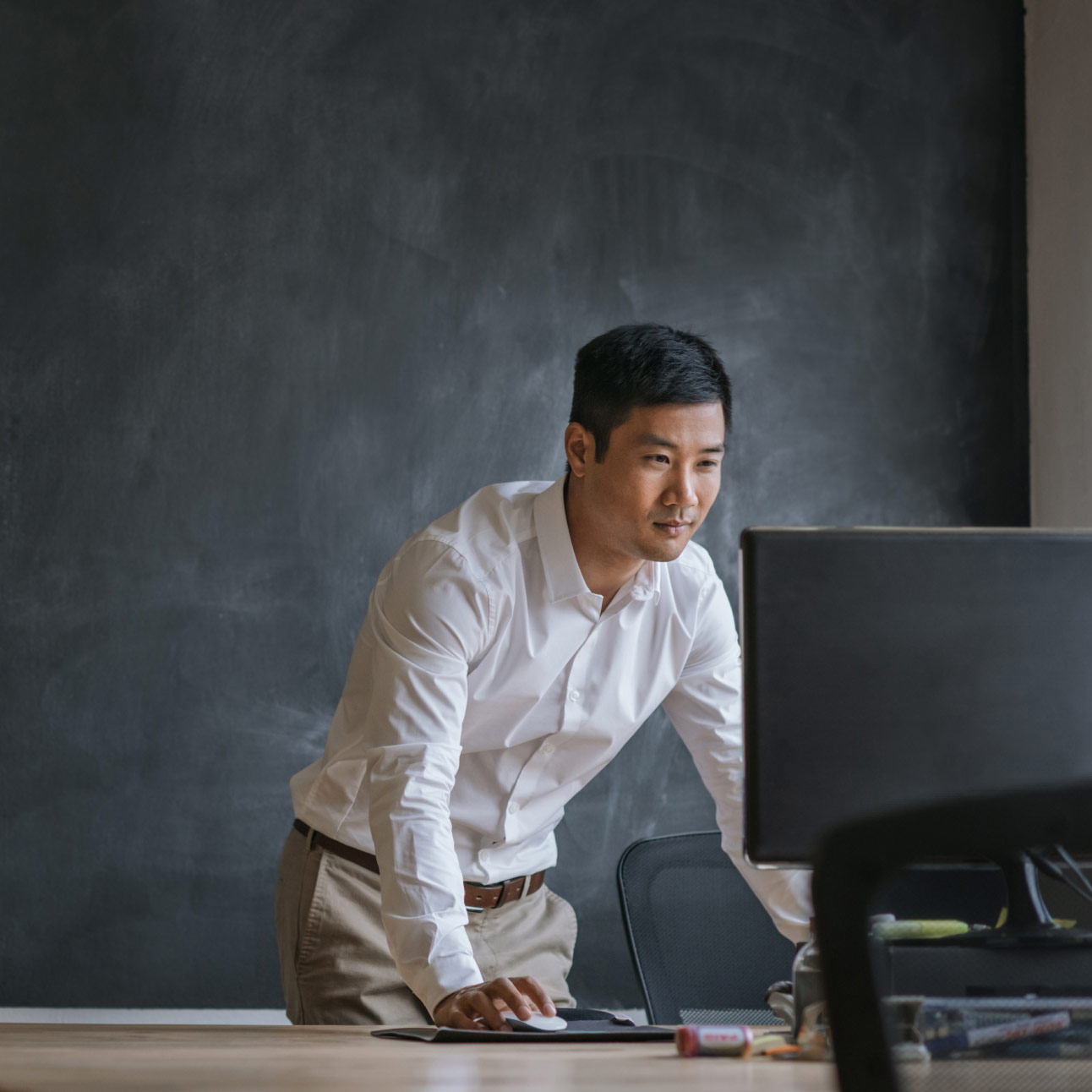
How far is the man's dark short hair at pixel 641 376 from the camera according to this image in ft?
5.68

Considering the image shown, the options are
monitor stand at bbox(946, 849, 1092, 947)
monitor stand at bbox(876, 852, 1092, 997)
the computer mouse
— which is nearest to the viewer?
monitor stand at bbox(876, 852, 1092, 997)

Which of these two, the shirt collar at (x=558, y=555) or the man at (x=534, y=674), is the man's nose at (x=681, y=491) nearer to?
the man at (x=534, y=674)

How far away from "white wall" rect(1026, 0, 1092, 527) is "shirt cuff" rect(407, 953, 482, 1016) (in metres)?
1.90

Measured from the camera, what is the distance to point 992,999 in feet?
2.32

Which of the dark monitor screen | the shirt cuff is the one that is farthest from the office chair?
the shirt cuff

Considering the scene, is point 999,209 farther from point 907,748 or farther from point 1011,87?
point 907,748

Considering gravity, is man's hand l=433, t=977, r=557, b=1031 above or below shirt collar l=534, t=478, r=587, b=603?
below

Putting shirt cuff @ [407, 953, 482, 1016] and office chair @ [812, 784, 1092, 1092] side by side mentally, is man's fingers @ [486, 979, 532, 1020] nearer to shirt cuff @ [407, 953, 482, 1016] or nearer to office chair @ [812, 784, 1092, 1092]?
shirt cuff @ [407, 953, 482, 1016]

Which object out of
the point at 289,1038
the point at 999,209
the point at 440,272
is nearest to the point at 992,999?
the point at 289,1038

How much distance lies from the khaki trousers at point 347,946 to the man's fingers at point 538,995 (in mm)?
617

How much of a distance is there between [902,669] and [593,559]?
802mm

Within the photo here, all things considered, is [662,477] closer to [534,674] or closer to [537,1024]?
[534,674]

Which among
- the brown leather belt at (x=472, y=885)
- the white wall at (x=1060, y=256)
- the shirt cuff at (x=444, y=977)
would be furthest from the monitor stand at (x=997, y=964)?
the white wall at (x=1060, y=256)

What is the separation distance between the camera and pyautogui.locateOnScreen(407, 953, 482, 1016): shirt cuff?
131cm
